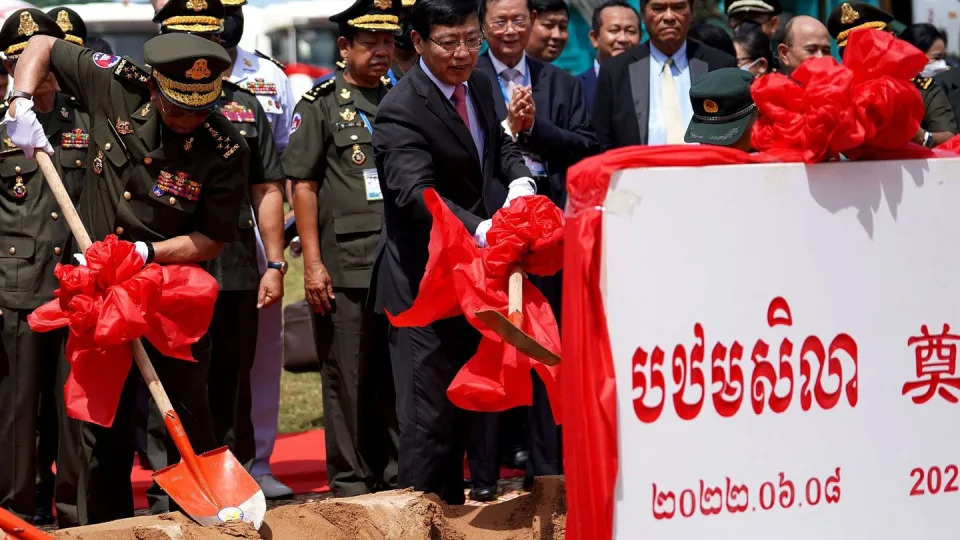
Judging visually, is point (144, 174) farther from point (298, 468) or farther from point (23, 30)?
point (298, 468)

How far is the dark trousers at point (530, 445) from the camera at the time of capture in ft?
19.6

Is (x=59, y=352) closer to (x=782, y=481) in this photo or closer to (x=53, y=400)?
(x=53, y=400)

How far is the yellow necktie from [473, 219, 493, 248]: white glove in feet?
7.11

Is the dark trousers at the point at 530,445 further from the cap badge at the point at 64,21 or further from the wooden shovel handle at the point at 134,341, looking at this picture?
the cap badge at the point at 64,21

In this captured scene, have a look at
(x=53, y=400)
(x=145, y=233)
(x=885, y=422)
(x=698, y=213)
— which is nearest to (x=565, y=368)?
(x=698, y=213)

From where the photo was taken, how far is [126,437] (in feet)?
16.9

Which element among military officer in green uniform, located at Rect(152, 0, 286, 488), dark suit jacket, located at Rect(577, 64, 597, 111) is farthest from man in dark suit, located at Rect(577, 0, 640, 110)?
military officer in green uniform, located at Rect(152, 0, 286, 488)

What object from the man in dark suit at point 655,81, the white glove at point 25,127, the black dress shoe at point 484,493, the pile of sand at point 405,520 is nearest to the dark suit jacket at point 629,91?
the man in dark suit at point 655,81

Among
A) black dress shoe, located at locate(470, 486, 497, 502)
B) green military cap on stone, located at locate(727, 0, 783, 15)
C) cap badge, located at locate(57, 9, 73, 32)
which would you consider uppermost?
green military cap on stone, located at locate(727, 0, 783, 15)

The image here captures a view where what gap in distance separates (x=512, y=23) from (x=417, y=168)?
1.88 meters

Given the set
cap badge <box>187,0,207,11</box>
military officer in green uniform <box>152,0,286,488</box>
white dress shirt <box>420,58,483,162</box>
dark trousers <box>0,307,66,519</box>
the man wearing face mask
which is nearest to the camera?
white dress shirt <box>420,58,483,162</box>

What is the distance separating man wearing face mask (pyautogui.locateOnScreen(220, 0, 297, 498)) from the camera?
680cm

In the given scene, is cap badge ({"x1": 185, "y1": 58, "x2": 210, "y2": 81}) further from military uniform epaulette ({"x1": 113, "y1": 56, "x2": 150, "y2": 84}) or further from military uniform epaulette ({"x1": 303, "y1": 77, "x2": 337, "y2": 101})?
military uniform epaulette ({"x1": 303, "y1": 77, "x2": 337, "y2": 101})

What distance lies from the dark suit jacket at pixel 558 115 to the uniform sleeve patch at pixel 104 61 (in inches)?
64.2
